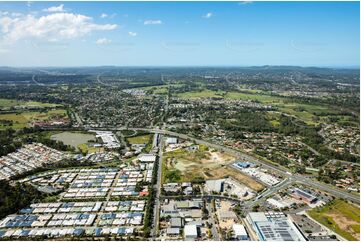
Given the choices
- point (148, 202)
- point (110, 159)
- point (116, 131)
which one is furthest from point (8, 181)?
point (116, 131)

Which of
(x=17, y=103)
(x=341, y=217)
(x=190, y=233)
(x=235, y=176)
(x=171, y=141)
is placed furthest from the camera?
(x=17, y=103)

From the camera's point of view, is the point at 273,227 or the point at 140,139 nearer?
the point at 273,227

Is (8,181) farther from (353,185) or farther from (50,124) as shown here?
(353,185)

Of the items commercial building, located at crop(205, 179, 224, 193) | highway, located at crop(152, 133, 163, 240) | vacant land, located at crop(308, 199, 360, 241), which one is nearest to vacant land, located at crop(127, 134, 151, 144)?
highway, located at crop(152, 133, 163, 240)

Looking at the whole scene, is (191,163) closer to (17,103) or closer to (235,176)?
(235,176)

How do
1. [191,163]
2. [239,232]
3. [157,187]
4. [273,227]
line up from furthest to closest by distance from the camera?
[191,163] → [157,187] → [273,227] → [239,232]

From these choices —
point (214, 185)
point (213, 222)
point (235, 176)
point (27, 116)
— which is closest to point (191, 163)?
point (235, 176)

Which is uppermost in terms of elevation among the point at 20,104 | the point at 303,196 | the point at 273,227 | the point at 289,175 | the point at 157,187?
the point at 273,227
